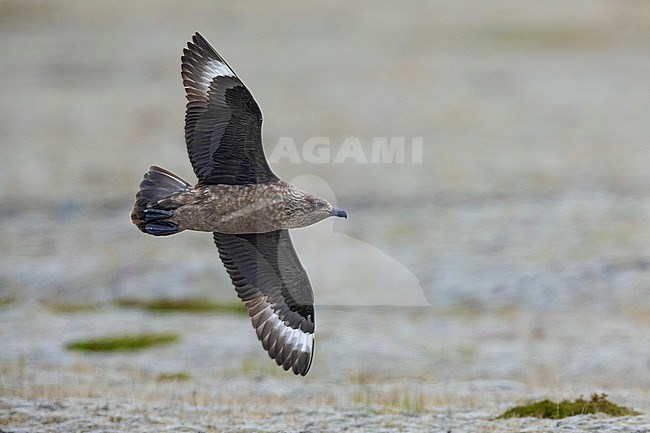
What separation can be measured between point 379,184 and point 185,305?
534 cm

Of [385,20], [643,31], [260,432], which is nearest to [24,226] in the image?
[260,432]

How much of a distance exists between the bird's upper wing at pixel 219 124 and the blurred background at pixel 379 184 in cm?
501

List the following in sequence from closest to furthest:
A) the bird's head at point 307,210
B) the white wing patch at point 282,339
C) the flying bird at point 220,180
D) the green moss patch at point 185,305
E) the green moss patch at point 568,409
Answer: the flying bird at point 220,180 → the bird's head at point 307,210 → the white wing patch at point 282,339 → the green moss patch at point 568,409 → the green moss patch at point 185,305

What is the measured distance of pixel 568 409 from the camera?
9.91 metres

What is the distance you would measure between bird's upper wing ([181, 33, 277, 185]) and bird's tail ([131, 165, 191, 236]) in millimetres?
267

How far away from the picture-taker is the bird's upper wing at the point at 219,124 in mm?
8094

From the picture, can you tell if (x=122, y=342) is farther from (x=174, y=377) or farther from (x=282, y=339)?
(x=282, y=339)

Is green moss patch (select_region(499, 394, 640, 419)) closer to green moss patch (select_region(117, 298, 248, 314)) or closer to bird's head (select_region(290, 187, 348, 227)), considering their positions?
bird's head (select_region(290, 187, 348, 227))

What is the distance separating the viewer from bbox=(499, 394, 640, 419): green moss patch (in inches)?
386

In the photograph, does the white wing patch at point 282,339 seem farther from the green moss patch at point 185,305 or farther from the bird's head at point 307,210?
the green moss patch at point 185,305
